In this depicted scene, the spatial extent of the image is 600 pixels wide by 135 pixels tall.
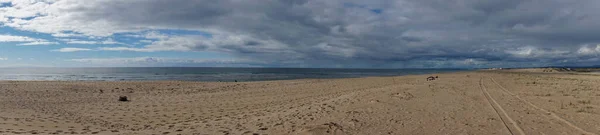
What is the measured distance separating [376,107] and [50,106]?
51.6ft

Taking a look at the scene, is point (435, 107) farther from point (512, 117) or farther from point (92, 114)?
point (92, 114)

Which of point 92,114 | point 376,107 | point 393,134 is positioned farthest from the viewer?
point 92,114

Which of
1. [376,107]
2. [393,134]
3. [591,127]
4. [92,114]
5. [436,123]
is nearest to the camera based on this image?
[393,134]

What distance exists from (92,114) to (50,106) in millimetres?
4207

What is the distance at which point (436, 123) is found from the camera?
10500mm

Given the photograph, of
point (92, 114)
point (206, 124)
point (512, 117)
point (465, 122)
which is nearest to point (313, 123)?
point (206, 124)

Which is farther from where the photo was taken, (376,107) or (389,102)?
(389,102)

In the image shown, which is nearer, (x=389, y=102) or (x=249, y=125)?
(x=249, y=125)

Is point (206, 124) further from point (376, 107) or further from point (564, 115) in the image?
point (564, 115)

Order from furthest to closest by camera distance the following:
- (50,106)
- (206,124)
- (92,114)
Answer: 1. (50,106)
2. (92,114)
3. (206,124)

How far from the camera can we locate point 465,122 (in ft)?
34.9

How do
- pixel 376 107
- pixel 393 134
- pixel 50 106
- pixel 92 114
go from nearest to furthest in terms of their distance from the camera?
1. pixel 393 134
2. pixel 376 107
3. pixel 92 114
4. pixel 50 106

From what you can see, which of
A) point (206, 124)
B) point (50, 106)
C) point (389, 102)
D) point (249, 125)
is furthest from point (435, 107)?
point (50, 106)

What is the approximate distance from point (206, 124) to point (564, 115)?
12.4 m
